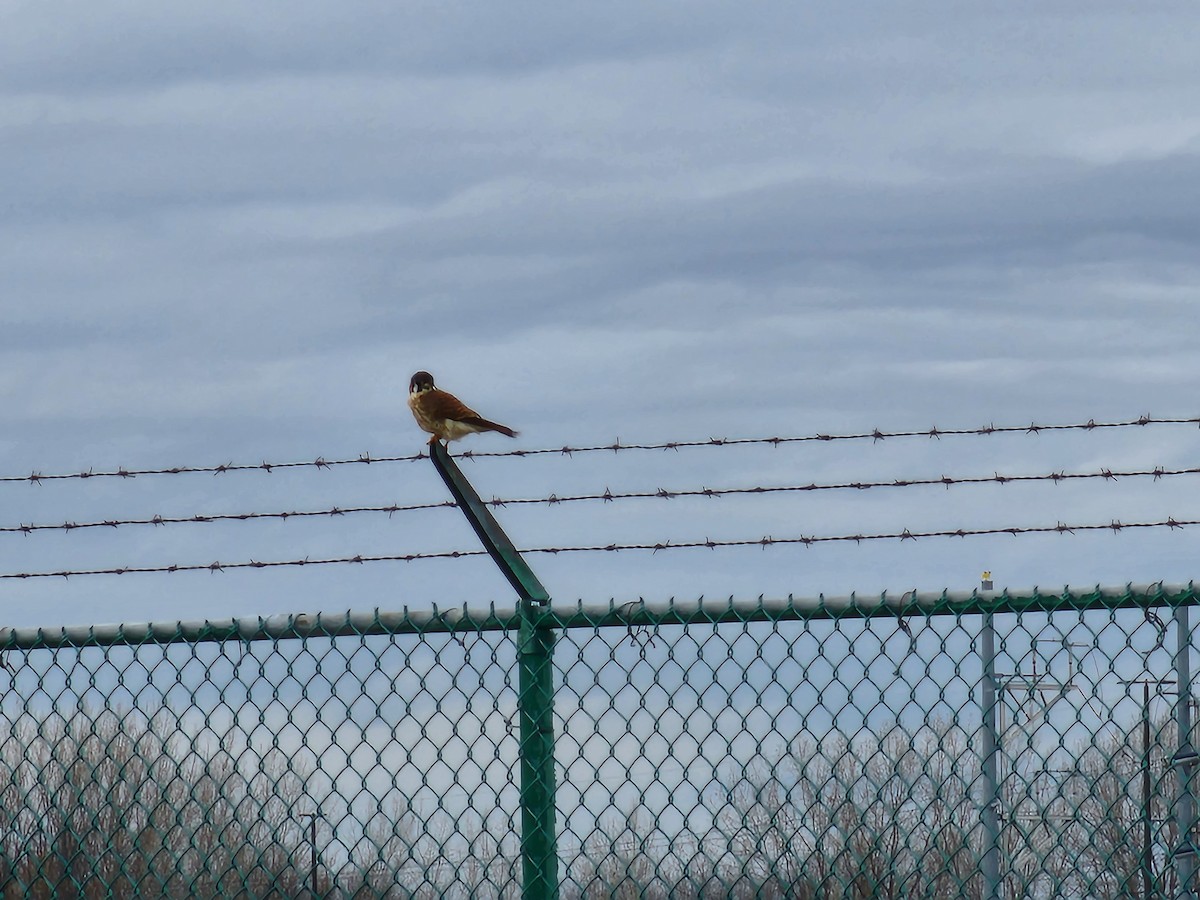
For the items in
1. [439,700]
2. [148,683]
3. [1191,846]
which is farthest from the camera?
[148,683]

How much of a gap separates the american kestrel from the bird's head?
0.01 meters

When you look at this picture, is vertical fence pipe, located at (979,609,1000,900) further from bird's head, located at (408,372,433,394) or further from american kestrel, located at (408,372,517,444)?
bird's head, located at (408,372,433,394)

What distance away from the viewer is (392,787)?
3879 millimetres

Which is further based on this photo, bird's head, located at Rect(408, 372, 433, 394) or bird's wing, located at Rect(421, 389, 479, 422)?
bird's head, located at Rect(408, 372, 433, 394)

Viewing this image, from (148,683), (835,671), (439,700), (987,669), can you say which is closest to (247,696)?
(148,683)

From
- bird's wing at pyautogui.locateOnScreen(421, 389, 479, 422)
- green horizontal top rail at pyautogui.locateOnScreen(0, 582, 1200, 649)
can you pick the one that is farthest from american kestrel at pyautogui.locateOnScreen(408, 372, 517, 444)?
green horizontal top rail at pyautogui.locateOnScreen(0, 582, 1200, 649)

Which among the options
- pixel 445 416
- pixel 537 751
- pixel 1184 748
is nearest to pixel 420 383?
pixel 445 416

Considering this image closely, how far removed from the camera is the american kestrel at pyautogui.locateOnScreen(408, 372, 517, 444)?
658 centimetres

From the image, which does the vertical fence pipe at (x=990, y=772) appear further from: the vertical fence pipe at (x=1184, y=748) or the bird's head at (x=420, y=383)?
the bird's head at (x=420, y=383)

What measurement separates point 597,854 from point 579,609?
84cm

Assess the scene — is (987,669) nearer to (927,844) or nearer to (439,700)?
(927,844)

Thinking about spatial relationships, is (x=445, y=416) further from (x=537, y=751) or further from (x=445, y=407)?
(x=537, y=751)

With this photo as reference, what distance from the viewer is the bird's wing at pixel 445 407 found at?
6.55m

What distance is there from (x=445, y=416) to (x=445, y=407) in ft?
0.38
